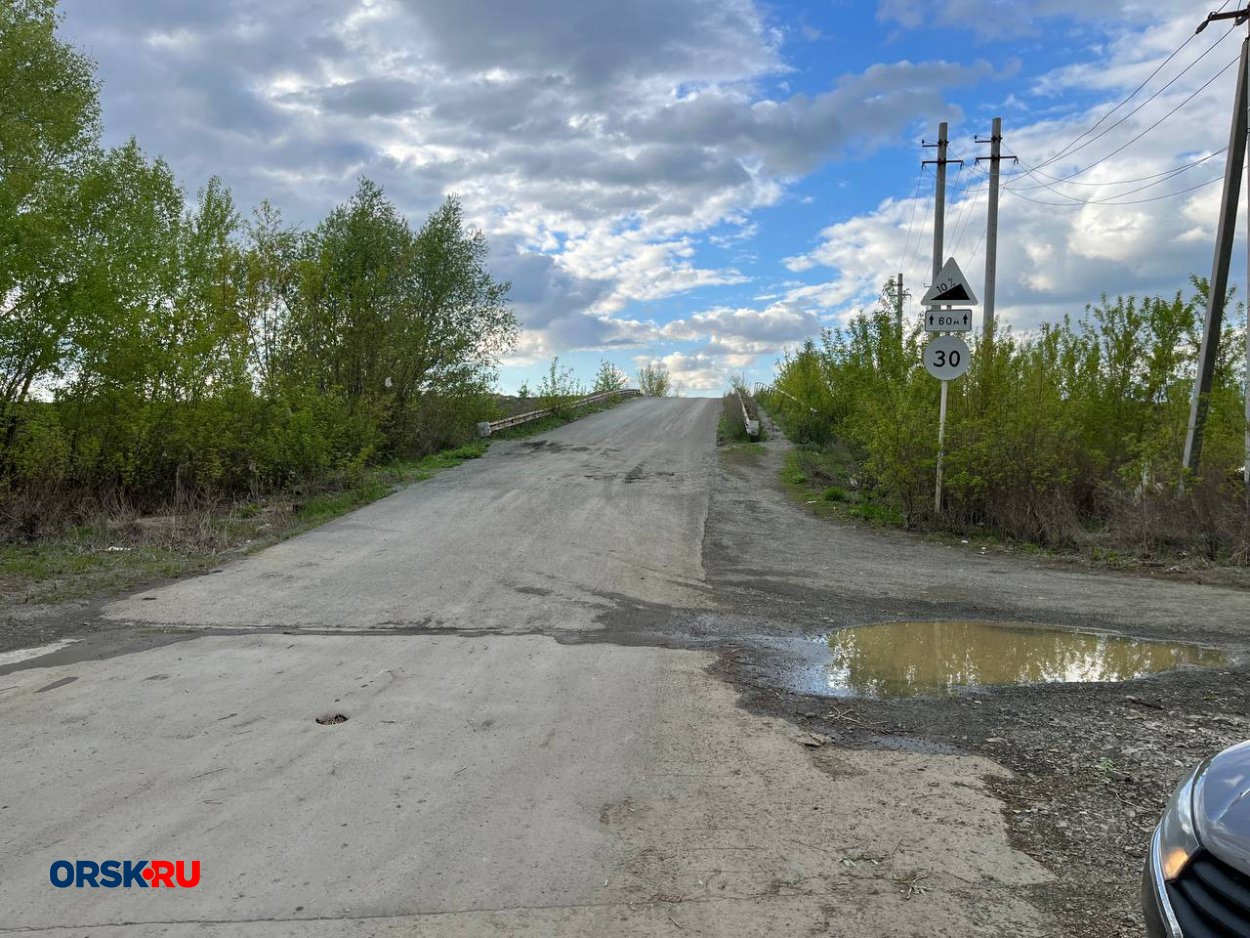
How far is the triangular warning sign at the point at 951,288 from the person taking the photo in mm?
13438

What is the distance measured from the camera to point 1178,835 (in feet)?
9.04

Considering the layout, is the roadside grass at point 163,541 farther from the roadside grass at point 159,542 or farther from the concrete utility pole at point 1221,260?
the concrete utility pole at point 1221,260

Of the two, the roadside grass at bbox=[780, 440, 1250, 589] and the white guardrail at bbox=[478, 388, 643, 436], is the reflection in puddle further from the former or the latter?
the white guardrail at bbox=[478, 388, 643, 436]

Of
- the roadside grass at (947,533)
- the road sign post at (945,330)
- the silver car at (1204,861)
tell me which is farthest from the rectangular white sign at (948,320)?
the silver car at (1204,861)

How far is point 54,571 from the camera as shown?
33.3 feet

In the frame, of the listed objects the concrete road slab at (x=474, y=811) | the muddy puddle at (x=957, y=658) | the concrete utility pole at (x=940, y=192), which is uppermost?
the concrete utility pole at (x=940, y=192)

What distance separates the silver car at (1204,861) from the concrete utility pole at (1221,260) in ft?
37.2

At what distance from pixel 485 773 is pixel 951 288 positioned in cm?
1136

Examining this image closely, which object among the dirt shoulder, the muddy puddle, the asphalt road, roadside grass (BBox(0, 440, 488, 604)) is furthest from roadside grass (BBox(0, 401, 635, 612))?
the muddy puddle

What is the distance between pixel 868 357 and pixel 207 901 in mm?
17660

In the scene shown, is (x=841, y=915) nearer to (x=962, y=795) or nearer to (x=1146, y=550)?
(x=962, y=795)

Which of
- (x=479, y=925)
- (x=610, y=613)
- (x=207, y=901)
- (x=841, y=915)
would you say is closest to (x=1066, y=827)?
(x=841, y=915)

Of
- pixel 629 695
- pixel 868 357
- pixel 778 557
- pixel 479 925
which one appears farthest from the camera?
pixel 868 357

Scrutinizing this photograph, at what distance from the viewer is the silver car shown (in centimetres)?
238
